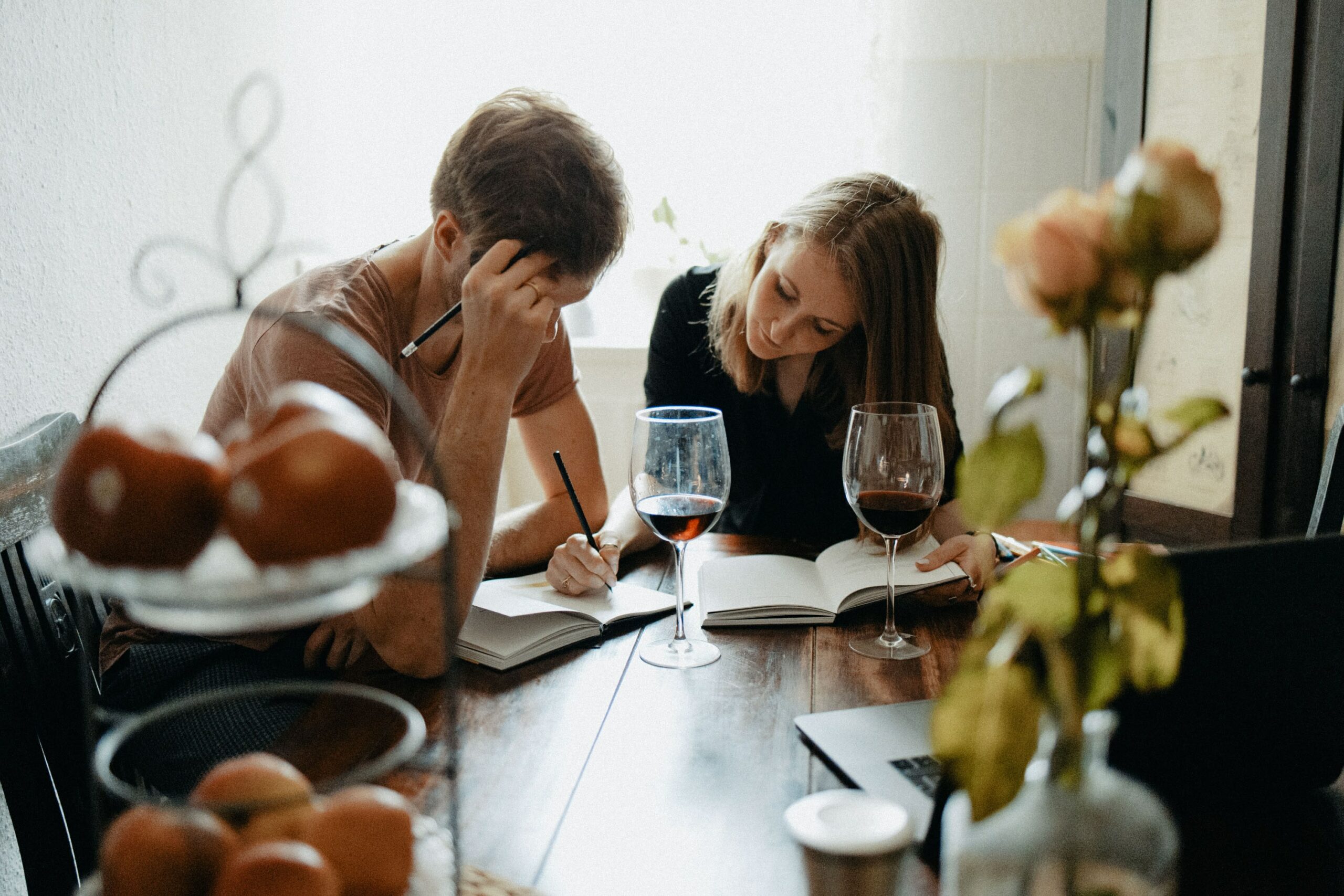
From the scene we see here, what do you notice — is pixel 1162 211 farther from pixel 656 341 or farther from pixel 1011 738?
pixel 656 341

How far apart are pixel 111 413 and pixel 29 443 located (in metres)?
0.78

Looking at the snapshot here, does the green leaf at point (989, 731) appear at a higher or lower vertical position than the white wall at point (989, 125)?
lower

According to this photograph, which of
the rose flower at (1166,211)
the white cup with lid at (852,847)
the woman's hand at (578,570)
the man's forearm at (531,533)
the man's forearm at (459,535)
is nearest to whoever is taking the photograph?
the rose flower at (1166,211)

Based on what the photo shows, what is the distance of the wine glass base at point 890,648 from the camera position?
3.51ft

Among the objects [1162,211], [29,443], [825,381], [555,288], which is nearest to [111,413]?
[29,443]

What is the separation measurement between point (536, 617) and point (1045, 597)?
0.78 m

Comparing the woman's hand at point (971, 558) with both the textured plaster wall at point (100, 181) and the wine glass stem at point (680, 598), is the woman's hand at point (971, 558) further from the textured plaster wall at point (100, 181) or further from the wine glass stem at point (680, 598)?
the textured plaster wall at point (100, 181)

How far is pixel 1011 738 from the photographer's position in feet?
1.38

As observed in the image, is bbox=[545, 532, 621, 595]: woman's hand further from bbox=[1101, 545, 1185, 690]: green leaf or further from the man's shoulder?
bbox=[1101, 545, 1185, 690]: green leaf

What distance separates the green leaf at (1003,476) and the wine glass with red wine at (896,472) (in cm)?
65

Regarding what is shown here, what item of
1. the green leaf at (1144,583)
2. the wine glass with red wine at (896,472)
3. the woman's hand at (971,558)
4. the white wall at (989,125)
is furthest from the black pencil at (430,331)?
the white wall at (989,125)

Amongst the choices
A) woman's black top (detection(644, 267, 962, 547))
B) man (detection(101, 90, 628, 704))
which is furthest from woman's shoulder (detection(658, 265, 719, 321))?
man (detection(101, 90, 628, 704))

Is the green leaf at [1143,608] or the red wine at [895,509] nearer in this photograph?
the green leaf at [1143,608]

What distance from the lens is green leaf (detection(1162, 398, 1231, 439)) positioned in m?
0.44
